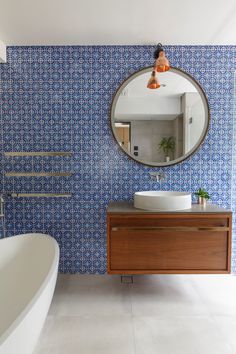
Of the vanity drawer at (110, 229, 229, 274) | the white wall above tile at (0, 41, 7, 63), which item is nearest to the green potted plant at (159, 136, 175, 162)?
the vanity drawer at (110, 229, 229, 274)

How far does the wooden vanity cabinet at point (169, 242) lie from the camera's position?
84.8 inches

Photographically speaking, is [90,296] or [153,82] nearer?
[90,296]

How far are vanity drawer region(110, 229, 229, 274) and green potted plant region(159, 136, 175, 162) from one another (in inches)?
34.2

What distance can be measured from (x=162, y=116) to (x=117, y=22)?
3.07ft

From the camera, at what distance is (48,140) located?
269 centimetres

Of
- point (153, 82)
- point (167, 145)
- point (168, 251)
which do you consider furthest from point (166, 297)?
point (153, 82)

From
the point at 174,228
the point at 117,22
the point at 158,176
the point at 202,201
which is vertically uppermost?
the point at 117,22

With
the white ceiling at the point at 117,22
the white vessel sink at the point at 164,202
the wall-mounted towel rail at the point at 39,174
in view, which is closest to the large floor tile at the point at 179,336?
the white vessel sink at the point at 164,202

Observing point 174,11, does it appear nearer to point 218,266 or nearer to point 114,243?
point 114,243

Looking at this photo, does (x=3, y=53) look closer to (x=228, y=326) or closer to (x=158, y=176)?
(x=158, y=176)

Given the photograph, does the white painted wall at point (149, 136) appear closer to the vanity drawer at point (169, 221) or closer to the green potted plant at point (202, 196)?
→ the green potted plant at point (202, 196)

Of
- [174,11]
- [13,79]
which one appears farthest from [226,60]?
[13,79]

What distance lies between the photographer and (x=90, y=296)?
7.73ft

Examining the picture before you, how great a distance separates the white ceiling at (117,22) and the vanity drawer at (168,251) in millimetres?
1721
